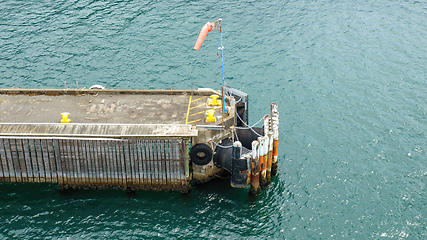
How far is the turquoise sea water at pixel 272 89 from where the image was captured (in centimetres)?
4003

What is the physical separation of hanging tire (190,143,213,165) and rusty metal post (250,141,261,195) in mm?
3473

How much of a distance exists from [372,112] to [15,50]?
141 ft

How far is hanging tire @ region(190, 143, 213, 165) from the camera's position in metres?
41.1

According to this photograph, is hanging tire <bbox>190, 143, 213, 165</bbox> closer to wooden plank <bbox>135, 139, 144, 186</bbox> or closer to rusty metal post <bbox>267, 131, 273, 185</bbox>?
wooden plank <bbox>135, 139, 144, 186</bbox>

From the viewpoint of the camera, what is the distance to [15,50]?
6344cm

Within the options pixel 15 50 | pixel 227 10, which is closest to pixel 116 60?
pixel 15 50

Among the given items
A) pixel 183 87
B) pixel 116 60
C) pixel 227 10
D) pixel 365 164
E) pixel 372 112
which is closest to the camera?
pixel 365 164

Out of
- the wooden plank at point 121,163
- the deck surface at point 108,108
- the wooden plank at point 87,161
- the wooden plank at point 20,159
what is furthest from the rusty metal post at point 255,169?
the wooden plank at point 20,159

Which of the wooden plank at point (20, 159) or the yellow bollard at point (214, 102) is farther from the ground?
the yellow bollard at point (214, 102)

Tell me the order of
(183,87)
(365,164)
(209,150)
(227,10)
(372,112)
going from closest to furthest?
(209,150)
(365,164)
(372,112)
(183,87)
(227,10)

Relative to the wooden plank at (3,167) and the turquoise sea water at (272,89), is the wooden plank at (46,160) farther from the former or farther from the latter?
the wooden plank at (3,167)

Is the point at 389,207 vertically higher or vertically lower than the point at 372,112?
lower

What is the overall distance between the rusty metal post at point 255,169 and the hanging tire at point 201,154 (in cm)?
347

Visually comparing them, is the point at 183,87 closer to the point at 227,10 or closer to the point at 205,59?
the point at 205,59
